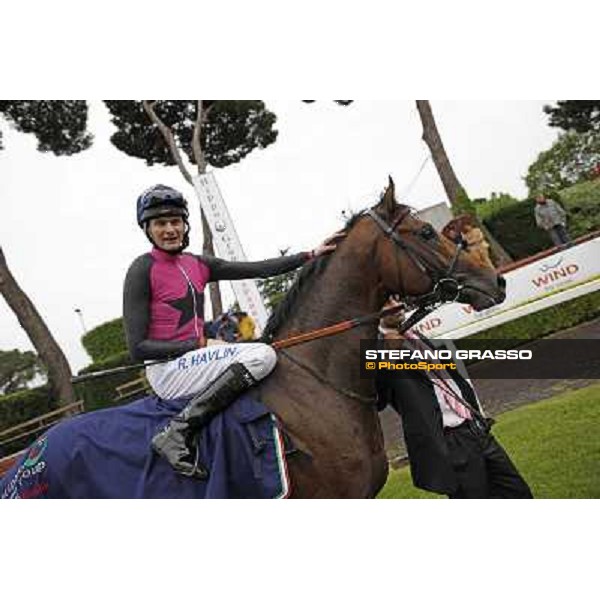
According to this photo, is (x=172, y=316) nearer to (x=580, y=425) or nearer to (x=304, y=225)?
(x=304, y=225)

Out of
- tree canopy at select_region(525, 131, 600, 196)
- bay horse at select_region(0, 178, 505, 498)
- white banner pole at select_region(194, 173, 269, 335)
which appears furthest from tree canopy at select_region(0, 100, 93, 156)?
tree canopy at select_region(525, 131, 600, 196)

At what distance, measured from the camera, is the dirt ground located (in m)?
3.40

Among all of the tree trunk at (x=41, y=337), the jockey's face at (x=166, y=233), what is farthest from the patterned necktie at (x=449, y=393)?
the tree trunk at (x=41, y=337)

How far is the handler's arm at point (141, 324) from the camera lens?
10.9 ft

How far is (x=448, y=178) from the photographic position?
12.6ft

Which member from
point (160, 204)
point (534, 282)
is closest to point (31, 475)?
point (160, 204)

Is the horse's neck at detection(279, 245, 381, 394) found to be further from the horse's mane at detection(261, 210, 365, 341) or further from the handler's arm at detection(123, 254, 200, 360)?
the handler's arm at detection(123, 254, 200, 360)

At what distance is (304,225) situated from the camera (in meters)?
3.80

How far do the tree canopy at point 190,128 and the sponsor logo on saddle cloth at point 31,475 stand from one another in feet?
5.58

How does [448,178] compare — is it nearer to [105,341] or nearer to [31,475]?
[105,341]

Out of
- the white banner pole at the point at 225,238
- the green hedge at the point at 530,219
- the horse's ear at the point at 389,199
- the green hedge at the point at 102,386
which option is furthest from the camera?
the green hedge at the point at 102,386

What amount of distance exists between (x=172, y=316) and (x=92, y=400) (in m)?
0.97

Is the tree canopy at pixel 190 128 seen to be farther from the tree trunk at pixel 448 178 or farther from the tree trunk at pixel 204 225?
the tree trunk at pixel 448 178
